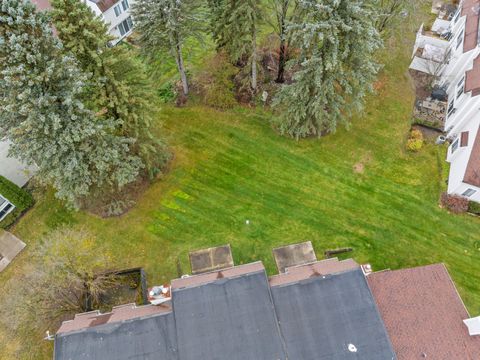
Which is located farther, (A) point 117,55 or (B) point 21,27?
(A) point 117,55

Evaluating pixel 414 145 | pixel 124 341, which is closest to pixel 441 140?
pixel 414 145

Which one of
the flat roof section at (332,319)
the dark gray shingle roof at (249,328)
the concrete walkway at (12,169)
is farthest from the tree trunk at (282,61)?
the concrete walkway at (12,169)

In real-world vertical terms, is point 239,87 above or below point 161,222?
above

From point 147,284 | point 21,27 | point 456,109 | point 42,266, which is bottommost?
point 147,284

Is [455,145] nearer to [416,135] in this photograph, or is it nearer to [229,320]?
[416,135]

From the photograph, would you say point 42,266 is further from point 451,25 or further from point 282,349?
point 451,25

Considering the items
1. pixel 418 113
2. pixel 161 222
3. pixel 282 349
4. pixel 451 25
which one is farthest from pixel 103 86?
pixel 451 25
